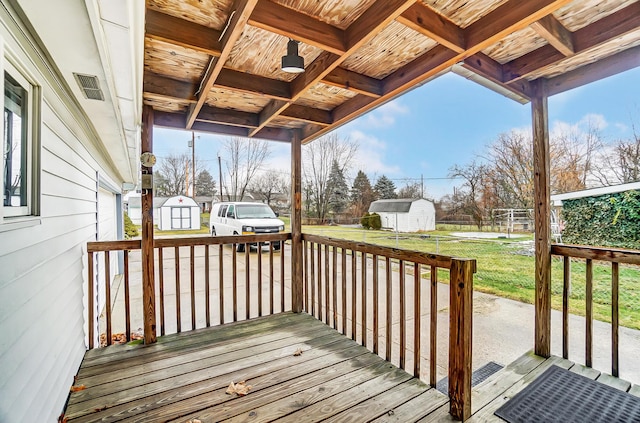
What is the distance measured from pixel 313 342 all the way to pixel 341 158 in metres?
9.63

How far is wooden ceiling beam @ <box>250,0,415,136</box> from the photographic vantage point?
1.43m

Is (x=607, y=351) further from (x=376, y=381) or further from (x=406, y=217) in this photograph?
(x=406, y=217)

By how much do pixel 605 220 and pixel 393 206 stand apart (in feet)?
15.5

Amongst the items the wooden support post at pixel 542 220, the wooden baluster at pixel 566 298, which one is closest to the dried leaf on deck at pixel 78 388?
the wooden support post at pixel 542 220

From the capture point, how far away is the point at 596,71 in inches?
89.7

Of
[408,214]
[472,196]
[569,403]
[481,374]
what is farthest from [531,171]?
[569,403]

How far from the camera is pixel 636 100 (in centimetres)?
621

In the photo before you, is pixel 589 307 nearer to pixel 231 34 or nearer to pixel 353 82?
pixel 353 82

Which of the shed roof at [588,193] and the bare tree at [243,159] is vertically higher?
the bare tree at [243,159]

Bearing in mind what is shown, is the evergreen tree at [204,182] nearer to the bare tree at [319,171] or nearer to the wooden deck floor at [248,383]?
the bare tree at [319,171]

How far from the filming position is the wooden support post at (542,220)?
2.54m

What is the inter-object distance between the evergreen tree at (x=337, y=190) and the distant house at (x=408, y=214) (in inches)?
47.1

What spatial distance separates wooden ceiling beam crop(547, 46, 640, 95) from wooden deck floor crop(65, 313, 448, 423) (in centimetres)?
256

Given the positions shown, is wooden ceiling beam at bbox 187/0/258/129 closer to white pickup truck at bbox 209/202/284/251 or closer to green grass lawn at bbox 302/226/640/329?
green grass lawn at bbox 302/226/640/329
